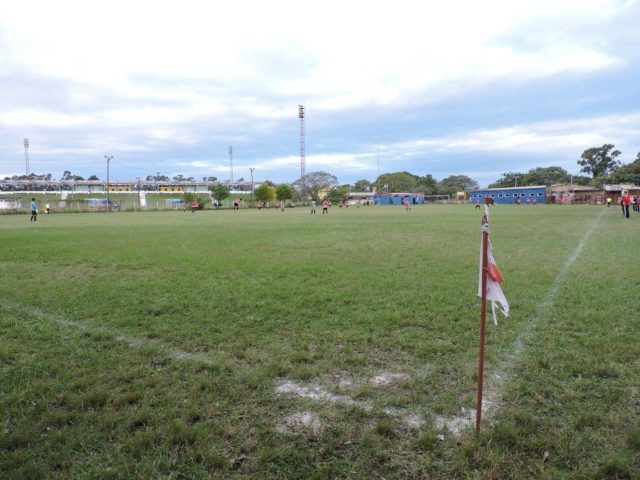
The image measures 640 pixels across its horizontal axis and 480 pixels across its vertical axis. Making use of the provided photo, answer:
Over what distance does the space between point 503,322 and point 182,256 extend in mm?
9004

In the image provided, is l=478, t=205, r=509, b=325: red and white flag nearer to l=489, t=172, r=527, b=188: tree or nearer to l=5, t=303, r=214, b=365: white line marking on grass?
l=5, t=303, r=214, b=365: white line marking on grass

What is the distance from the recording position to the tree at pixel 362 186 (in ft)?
536

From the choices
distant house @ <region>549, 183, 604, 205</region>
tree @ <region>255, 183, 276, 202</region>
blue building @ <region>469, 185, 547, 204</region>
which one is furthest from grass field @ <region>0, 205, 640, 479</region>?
blue building @ <region>469, 185, 547, 204</region>

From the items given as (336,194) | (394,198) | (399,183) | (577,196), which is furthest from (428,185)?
(577,196)

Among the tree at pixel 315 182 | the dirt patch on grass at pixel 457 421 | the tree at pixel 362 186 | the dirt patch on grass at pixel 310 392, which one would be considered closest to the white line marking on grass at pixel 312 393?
the dirt patch on grass at pixel 310 392

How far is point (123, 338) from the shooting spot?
5406mm

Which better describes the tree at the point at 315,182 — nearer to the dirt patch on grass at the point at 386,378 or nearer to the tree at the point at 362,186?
the tree at the point at 362,186

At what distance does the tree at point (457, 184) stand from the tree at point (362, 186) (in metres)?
27.2

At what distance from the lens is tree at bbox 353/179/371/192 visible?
536ft

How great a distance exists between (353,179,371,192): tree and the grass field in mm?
156041

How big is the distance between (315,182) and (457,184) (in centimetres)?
6502

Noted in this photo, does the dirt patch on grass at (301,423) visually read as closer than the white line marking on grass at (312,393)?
Yes

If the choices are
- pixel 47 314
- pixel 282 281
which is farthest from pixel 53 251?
pixel 282 281

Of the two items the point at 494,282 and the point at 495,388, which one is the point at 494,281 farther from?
the point at 495,388
